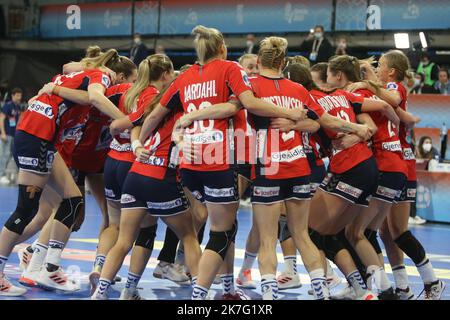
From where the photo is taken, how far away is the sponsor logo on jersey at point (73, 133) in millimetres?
6805

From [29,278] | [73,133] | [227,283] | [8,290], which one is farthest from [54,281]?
[227,283]

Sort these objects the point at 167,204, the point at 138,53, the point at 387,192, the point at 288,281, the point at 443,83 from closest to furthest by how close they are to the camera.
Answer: the point at 167,204, the point at 387,192, the point at 288,281, the point at 443,83, the point at 138,53

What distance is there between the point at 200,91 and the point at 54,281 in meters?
2.36

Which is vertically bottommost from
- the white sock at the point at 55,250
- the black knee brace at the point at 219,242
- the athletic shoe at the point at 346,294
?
the athletic shoe at the point at 346,294

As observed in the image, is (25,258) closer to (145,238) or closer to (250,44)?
(145,238)

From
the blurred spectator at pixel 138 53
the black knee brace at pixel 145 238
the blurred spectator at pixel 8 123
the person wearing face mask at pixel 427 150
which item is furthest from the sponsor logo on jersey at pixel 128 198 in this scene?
the blurred spectator at pixel 8 123

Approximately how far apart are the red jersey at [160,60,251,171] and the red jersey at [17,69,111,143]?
124cm

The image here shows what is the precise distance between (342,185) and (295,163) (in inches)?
26.5

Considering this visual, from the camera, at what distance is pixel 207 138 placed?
539cm

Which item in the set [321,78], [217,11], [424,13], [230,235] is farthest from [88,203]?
[230,235]

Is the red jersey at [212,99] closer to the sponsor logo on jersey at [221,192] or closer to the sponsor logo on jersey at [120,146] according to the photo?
the sponsor logo on jersey at [221,192]

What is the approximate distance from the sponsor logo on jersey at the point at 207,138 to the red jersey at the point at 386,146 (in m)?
1.58

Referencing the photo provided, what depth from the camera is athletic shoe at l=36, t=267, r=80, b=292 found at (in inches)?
262

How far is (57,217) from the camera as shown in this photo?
6.70 m
